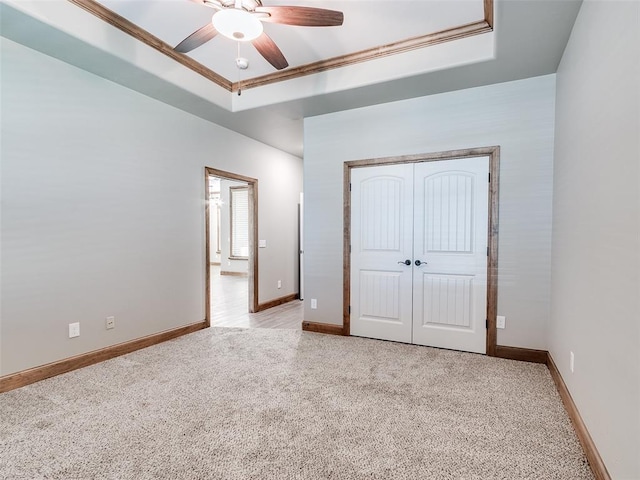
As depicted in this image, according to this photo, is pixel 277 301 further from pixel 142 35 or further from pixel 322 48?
pixel 142 35

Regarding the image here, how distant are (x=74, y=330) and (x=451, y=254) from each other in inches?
143

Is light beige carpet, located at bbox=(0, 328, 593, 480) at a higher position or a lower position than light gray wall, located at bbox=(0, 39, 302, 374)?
lower

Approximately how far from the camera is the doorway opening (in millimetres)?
5188

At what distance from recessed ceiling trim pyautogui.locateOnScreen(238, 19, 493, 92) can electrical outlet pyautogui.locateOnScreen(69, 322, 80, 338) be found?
9.55 ft

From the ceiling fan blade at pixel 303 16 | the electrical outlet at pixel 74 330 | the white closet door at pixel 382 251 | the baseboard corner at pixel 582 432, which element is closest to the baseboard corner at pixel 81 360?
the electrical outlet at pixel 74 330

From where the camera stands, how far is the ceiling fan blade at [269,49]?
2.38 m

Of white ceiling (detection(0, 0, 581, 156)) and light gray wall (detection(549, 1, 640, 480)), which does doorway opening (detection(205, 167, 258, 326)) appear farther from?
light gray wall (detection(549, 1, 640, 480))

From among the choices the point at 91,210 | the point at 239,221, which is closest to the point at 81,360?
the point at 91,210

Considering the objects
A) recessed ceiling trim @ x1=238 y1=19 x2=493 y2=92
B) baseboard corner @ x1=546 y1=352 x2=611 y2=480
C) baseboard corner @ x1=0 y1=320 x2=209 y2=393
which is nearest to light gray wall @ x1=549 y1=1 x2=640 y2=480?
baseboard corner @ x1=546 y1=352 x2=611 y2=480

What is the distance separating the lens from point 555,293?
283cm

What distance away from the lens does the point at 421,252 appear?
11.7 feet

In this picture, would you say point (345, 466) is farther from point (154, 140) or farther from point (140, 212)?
point (154, 140)

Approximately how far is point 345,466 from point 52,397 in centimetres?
223

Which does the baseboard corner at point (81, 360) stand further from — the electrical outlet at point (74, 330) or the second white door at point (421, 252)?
the second white door at point (421, 252)
